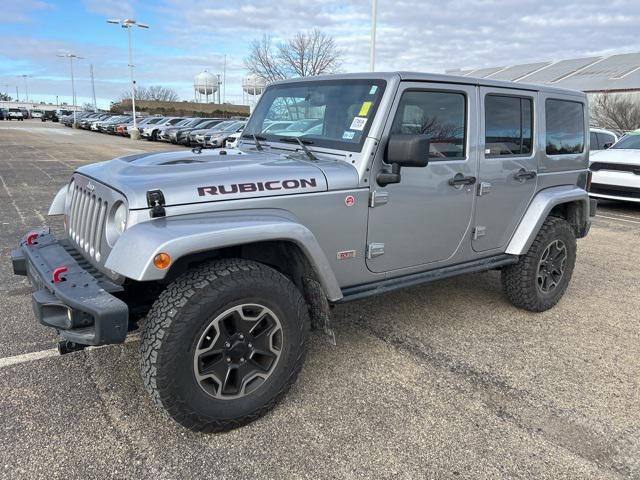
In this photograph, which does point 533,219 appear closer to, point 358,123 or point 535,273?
point 535,273

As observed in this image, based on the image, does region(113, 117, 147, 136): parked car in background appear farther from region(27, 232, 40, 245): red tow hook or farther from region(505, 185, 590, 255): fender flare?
region(505, 185, 590, 255): fender flare

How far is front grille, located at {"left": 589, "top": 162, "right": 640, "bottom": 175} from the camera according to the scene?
9828mm

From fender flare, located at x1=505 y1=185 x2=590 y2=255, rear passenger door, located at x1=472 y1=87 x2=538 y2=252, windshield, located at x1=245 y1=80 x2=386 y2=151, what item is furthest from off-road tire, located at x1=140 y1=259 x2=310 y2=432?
fender flare, located at x1=505 y1=185 x2=590 y2=255

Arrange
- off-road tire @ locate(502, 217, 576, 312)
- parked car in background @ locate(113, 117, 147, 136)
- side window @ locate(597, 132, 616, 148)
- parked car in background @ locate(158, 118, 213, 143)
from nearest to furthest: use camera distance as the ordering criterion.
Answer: off-road tire @ locate(502, 217, 576, 312) < side window @ locate(597, 132, 616, 148) < parked car in background @ locate(158, 118, 213, 143) < parked car in background @ locate(113, 117, 147, 136)

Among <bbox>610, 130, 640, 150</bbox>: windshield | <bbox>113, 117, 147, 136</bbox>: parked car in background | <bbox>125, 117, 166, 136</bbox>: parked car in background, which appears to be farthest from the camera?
<bbox>113, 117, 147, 136</bbox>: parked car in background

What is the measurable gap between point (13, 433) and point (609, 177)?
1070 cm

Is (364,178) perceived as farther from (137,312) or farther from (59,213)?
(59,213)

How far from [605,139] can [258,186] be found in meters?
12.9

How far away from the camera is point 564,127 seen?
15.0ft

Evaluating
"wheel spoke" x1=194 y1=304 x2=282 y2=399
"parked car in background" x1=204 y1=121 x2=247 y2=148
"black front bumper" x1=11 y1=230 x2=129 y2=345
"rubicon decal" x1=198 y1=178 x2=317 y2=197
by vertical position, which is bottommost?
"wheel spoke" x1=194 y1=304 x2=282 y2=399

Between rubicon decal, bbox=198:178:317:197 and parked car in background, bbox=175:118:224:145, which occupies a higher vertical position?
parked car in background, bbox=175:118:224:145

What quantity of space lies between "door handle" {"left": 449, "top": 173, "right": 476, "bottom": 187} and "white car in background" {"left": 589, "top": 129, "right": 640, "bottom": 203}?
286 inches

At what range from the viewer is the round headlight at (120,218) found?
103 inches

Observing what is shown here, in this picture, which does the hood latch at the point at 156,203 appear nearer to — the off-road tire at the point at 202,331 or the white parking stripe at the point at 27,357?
the off-road tire at the point at 202,331
